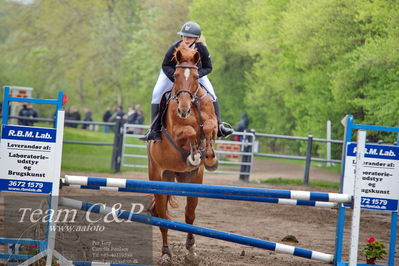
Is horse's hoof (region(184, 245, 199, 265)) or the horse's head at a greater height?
the horse's head

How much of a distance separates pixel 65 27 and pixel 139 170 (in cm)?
2762

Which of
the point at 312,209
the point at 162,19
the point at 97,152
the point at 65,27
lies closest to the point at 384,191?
the point at 312,209

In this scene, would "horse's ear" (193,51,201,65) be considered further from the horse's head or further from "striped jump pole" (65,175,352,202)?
"striped jump pole" (65,175,352,202)

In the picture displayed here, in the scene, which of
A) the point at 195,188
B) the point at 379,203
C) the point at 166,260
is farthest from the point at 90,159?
the point at 195,188

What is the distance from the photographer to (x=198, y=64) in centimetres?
796

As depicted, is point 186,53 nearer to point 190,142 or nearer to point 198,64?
point 198,64

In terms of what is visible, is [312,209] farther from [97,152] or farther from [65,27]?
[65,27]

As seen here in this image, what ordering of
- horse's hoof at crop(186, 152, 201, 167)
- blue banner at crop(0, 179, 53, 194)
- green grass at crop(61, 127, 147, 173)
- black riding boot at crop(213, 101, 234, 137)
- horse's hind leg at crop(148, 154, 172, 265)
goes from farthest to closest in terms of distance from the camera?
green grass at crop(61, 127, 147, 173), black riding boot at crop(213, 101, 234, 137), horse's hoof at crop(186, 152, 201, 167), horse's hind leg at crop(148, 154, 172, 265), blue banner at crop(0, 179, 53, 194)

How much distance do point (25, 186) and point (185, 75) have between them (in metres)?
2.54

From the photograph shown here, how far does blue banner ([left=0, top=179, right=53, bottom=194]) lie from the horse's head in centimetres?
223

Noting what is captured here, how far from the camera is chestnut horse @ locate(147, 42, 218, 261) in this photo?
7.44m

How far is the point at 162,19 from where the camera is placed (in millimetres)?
34500

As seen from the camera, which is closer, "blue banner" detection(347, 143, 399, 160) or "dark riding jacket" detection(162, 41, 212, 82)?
"blue banner" detection(347, 143, 399, 160)

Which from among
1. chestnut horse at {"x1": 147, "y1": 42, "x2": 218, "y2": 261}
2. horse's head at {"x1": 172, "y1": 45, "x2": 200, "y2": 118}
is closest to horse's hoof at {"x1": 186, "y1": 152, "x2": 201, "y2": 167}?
chestnut horse at {"x1": 147, "y1": 42, "x2": 218, "y2": 261}
